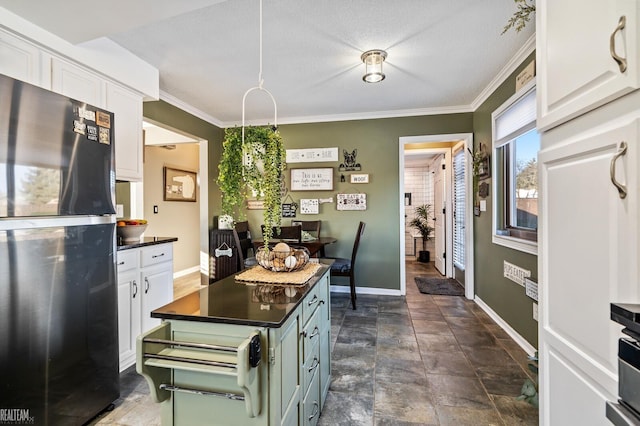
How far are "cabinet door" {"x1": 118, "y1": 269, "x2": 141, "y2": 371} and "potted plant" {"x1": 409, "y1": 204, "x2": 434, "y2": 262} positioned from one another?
5724 mm

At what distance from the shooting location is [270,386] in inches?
39.6

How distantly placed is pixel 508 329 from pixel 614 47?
278 cm

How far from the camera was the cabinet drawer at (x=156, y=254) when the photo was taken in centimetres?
234

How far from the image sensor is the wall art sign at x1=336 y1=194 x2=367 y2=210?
13.7 ft

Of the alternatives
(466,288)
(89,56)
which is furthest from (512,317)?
(89,56)

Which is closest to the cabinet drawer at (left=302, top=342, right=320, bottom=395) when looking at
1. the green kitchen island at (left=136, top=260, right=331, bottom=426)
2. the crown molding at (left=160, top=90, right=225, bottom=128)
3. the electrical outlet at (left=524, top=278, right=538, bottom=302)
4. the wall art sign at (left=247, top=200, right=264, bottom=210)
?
the green kitchen island at (left=136, top=260, right=331, bottom=426)

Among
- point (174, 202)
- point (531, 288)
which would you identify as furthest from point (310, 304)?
point (174, 202)

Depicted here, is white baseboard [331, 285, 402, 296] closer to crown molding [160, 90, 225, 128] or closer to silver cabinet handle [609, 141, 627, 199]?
crown molding [160, 90, 225, 128]

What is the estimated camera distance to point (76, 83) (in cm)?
208

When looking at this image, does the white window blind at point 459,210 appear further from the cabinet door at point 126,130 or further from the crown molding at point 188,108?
the cabinet door at point 126,130

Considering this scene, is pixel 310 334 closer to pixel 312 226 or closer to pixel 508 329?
pixel 508 329

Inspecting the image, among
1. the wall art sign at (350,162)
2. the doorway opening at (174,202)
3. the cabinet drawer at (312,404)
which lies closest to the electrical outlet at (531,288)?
the cabinet drawer at (312,404)

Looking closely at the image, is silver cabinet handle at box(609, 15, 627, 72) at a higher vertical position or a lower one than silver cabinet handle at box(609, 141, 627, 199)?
higher

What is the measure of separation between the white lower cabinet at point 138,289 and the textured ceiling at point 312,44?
5.17 ft
